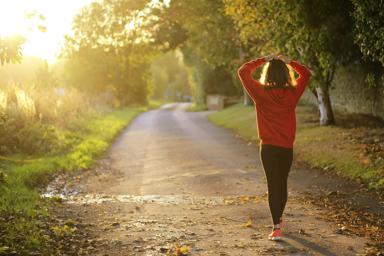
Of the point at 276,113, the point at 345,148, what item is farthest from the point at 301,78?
the point at 345,148

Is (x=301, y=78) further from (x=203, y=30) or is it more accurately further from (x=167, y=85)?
(x=167, y=85)

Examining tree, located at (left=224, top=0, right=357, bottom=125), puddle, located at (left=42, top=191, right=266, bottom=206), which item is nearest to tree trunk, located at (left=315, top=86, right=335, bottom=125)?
tree, located at (left=224, top=0, right=357, bottom=125)

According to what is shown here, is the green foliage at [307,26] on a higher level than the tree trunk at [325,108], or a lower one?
higher

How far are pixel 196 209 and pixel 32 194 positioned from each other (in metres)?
3.00

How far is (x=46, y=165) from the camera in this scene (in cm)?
1271

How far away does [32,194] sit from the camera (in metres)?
9.59

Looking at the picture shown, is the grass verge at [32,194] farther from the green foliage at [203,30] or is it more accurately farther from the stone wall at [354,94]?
the stone wall at [354,94]

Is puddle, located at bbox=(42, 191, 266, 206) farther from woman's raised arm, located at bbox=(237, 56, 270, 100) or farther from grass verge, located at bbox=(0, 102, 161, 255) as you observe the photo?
woman's raised arm, located at bbox=(237, 56, 270, 100)

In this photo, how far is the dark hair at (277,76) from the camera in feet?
21.4

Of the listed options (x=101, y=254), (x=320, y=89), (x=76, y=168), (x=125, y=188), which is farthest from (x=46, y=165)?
(x=320, y=89)

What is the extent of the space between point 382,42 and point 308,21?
14.9ft

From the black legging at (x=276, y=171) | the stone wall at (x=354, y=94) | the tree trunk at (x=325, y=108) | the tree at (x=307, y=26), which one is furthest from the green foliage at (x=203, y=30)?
the black legging at (x=276, y=171)

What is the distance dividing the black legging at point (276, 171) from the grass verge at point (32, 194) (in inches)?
107

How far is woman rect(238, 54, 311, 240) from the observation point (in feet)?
21.5
